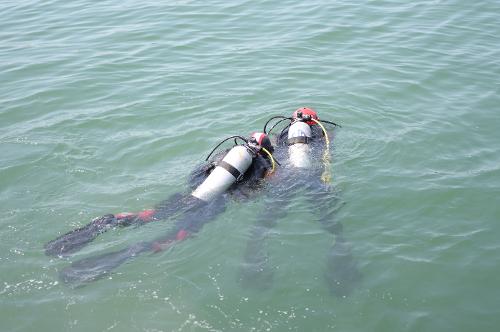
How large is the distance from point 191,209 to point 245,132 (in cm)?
304

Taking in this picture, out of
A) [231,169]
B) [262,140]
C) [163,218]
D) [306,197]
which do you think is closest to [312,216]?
[306,197]

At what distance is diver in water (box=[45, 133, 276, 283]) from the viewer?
6.54 m

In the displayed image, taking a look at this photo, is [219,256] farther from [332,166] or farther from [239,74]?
[239,74]

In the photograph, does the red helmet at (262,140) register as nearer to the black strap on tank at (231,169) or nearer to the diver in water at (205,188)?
the diver in water at (205,188)

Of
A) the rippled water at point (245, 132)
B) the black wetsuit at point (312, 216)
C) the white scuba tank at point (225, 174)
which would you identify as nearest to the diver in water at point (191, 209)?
the white scuba tank at point (225, 174)

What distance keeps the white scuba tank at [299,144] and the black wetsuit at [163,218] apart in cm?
45

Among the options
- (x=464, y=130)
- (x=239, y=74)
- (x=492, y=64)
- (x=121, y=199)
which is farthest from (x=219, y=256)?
(x=492, y=64)

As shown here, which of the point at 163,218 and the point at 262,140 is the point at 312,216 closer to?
the point at 262,140

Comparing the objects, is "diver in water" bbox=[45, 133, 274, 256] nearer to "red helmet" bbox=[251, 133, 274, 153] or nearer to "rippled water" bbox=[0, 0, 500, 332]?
"red helmet" bbox=[251, 133, 274, 153]

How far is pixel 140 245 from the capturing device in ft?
22.2

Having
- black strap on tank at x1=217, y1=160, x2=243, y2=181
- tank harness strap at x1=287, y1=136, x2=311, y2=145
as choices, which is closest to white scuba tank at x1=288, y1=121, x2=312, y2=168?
tank harness strap at x1=287, y1=136, x2=311, y2=145

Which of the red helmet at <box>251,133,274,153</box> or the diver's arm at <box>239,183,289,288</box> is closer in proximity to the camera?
the diver's arm at <box>239,183,289,288</box>

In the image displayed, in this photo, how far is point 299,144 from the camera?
8641 mm

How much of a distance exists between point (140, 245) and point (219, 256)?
→ 1.01 meters
